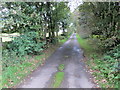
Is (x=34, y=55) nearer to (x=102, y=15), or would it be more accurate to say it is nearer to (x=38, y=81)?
(x=38, y=81)

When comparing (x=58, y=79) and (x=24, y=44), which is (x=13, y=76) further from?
(x=24, y=44)

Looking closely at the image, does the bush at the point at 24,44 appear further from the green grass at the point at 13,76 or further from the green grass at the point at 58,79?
the green grass at the point at 58,79

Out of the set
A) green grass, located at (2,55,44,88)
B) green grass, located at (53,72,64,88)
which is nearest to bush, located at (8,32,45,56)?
green grass, located at (2,55,44,88)

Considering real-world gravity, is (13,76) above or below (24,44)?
below

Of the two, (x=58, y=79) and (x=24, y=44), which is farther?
(x=24, y=44)

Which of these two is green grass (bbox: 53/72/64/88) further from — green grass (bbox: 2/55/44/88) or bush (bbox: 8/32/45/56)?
bush (bbox: 8/32/45/56)

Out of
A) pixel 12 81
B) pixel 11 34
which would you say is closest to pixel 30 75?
pixel 12 81

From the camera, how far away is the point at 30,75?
556 centimetres

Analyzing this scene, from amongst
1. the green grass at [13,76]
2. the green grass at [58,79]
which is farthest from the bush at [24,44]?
the green grass at [58,79]

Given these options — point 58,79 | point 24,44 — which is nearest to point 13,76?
point 58,79

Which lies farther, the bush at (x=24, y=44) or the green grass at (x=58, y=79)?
the bush at (x=24, y=44)


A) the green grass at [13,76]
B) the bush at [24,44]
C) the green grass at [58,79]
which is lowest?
the green grass at [58,79]

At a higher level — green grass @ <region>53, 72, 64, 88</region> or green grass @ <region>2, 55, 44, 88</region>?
green grass @ <region>2, 55, 44, 88</region>

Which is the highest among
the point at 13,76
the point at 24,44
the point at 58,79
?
the point at 24,44
